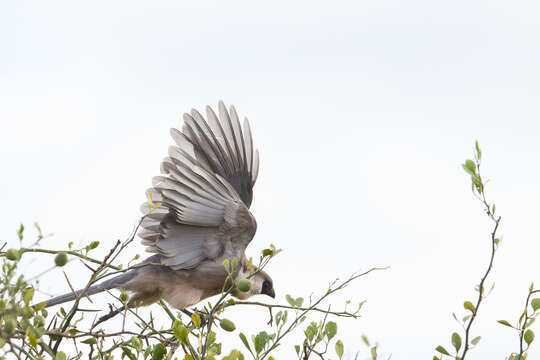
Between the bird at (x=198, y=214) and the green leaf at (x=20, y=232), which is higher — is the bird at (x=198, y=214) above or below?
above

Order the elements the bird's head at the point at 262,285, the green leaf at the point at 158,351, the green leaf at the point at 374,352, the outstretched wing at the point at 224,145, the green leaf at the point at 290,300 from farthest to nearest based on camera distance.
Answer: the bird's head at the point at 262,285 < the outstretched wing at the point at 224,145 < the green leaf at the point at 290,300 < the green leaf at the point at 158,351 < the green leaf at the point at 374,352

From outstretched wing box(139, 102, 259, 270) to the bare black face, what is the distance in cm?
97

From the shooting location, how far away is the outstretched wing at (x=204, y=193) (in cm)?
472

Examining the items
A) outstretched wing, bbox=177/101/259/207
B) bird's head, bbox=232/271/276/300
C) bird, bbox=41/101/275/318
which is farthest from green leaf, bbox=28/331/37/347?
bird's head, bbox=232/271/276/300

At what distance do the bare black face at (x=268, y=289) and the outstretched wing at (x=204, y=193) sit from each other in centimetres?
97

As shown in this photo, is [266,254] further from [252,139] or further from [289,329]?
[252,139]

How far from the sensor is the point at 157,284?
17.1 ft

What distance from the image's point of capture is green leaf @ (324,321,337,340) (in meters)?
3.08

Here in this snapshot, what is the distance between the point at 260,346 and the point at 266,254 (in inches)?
14.2

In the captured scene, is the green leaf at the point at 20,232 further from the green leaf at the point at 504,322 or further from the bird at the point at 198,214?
the bird at the point at 198,214

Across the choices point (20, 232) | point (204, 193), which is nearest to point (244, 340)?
point (20, 232)

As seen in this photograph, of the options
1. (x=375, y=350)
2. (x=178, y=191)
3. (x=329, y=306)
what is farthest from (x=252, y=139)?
(x=375, y=350)

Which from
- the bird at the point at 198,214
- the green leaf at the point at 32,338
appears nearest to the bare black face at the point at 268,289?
the bird at the point at 198,214

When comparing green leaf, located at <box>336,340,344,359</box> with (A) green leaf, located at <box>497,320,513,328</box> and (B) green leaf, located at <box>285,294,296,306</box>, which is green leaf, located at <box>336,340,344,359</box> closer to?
(B) green leaf, located at <box>285,294,296,306</box>
